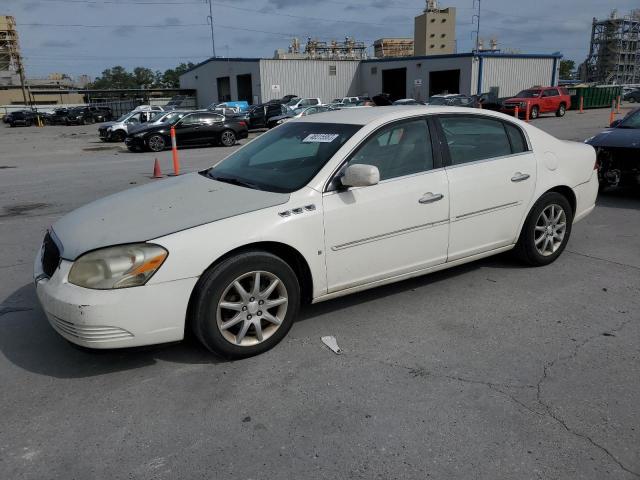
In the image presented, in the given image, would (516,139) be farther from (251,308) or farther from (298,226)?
(251,308)

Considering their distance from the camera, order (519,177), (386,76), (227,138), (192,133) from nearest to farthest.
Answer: (519,177), (192,133), (227,138), (386,76)

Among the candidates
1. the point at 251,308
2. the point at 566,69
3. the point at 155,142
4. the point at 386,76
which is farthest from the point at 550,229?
Result: the point at 566,69

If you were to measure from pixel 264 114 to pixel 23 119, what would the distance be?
2700 cm

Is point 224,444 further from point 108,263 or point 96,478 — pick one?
point 108,263

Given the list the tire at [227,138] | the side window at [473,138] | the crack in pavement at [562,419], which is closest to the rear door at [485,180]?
the side window at [473,138]

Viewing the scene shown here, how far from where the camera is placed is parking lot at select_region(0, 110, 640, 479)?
8.36ft

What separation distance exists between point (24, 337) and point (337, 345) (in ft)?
7.49

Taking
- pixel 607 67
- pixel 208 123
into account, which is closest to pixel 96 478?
pixel 208 123

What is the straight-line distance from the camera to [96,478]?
2467 millimetres

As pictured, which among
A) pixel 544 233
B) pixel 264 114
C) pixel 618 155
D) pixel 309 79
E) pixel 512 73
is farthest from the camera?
pixel 309 79

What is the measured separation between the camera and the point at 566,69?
15138 centimetres

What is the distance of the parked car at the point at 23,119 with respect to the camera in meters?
46.3

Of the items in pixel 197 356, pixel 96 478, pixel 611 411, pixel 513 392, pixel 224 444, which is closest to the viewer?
pixel 96 478

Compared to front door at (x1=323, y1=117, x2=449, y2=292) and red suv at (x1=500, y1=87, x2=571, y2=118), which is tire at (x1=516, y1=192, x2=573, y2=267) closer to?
front door at (x1=323, y1=117, x2=449, y2=292)
